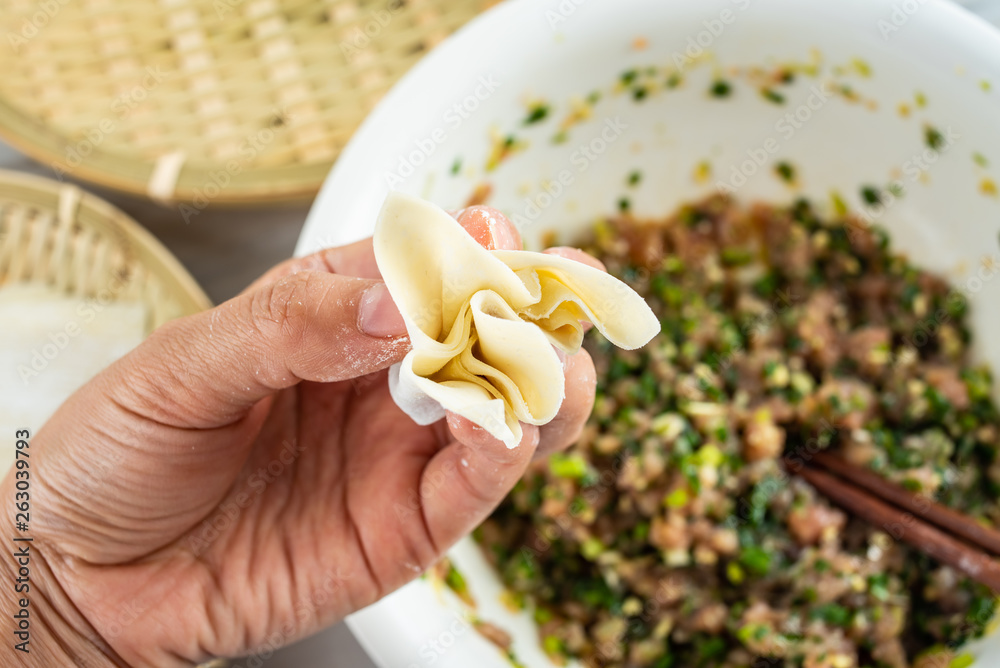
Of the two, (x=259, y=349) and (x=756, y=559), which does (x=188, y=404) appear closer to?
(x=259, y=349)

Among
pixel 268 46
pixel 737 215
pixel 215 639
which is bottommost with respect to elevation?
pixel 215 639

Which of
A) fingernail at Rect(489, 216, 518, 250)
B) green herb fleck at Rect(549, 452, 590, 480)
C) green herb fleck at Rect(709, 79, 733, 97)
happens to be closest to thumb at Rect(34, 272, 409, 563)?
fingernail at Rect(489, 216, 518, 250)

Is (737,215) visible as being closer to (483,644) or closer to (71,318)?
(483,644)

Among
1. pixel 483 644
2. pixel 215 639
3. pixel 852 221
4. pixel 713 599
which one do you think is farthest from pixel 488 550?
pixel 852 221

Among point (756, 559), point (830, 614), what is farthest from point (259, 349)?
point (830, 614)

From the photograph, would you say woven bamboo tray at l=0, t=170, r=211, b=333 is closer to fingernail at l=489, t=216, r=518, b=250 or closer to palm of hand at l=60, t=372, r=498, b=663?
palm of hand at l=60, t=372, r=498, b=663

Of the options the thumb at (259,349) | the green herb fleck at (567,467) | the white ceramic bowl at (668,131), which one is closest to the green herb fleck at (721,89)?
the white ceramic bowl at (668,131)
